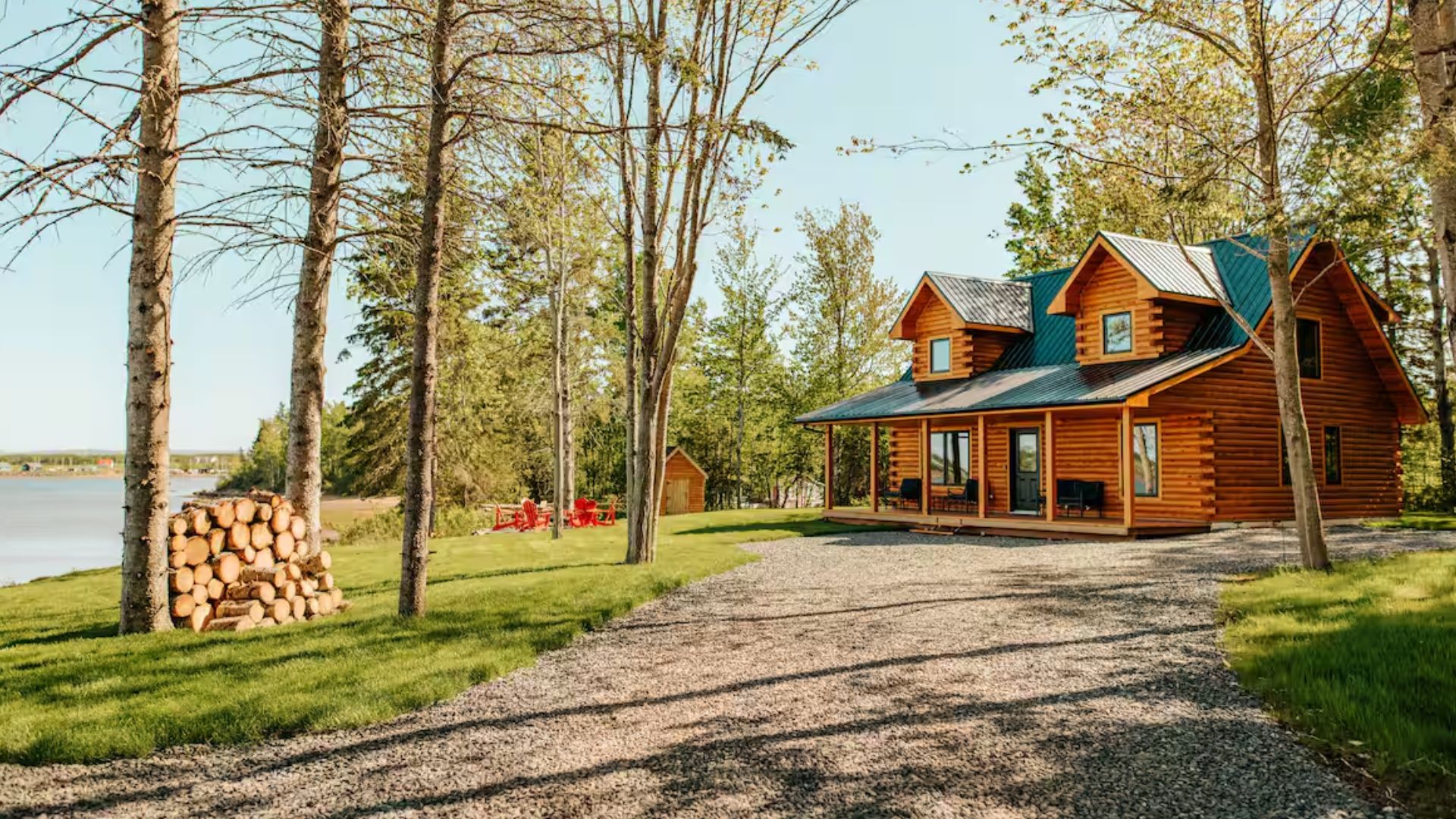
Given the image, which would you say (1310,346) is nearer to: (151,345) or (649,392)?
(649,392)

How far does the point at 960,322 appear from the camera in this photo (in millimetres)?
22312

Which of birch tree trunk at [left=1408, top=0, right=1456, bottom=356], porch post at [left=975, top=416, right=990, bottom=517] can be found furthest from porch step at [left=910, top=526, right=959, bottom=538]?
birch tree trunk at [left=1408, top=0, right=1456, bottom=356]

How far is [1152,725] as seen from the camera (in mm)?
5180

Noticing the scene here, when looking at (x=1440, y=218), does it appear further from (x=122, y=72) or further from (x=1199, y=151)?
(x=122, y=72)

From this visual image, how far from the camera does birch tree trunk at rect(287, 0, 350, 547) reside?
9.59m


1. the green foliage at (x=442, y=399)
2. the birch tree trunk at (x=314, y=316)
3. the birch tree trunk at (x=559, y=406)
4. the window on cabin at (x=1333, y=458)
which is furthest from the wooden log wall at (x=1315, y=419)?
the green foliage at (x=442, y=399)

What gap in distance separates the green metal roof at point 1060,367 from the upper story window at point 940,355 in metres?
0.45

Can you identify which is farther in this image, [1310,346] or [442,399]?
[442,399]

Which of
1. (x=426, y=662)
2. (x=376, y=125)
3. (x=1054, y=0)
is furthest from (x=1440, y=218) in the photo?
(x=376, y=125)

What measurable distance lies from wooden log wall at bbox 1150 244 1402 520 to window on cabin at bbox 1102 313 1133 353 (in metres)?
1.94

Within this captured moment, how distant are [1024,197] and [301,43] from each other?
31830 mm

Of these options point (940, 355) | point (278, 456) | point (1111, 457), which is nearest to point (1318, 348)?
point (1111, 457)

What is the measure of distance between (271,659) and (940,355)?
19.4 metres

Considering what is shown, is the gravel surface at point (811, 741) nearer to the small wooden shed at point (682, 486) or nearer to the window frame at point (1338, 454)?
the window frame at point (1338, 454)
